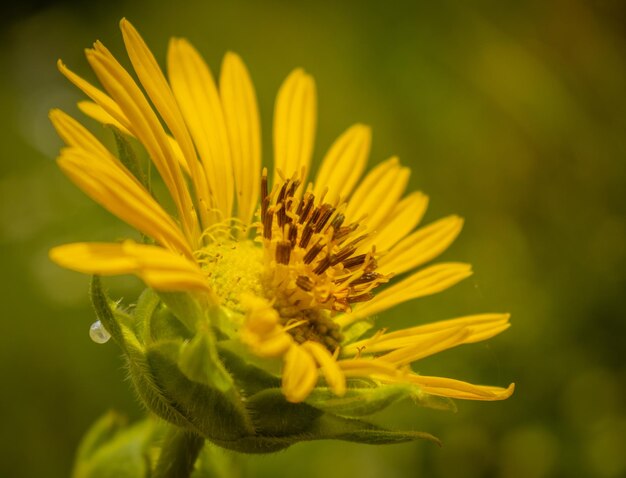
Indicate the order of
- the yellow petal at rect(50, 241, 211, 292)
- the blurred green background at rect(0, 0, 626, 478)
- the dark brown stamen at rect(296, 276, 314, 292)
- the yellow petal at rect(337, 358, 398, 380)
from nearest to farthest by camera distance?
the yellow petal at rect(50, 241, 211, 292) → the yellow petal at rect(337, 358, 398, 380) → the dark brown stamen at rect(296, 276, 314, 292) → the blurred green background at rect(0, 0, 626, 478)

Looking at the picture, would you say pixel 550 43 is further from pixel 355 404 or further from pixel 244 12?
pixel 355 404

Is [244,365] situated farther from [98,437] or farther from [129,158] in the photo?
[98,437]

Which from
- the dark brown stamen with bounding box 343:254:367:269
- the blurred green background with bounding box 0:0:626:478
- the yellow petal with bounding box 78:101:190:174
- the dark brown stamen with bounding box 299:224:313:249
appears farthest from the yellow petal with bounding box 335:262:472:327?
the blurred green background with bounding box 0:0:626:478

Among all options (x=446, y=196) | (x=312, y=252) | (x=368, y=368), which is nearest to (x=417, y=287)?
(x=312, y=252)

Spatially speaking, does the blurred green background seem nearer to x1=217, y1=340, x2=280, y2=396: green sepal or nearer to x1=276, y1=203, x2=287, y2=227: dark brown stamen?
x1=276, y1=203, x2=287, y2=227: dark brown stamen

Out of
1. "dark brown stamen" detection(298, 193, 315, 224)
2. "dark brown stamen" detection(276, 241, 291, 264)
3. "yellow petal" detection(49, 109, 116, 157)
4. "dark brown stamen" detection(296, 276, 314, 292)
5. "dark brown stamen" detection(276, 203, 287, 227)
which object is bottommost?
"dark brown stamen" detection(296, 276, 314, 292)

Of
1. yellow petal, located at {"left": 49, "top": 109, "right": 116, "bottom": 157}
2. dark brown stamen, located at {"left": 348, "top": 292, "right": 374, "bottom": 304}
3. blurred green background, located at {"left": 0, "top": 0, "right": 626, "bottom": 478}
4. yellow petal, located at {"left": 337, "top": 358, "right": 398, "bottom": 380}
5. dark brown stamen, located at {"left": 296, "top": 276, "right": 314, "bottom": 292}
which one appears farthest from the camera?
blurred green background, located at {"left": 0, "top": 0, "right": 626, "bottom": 478}
